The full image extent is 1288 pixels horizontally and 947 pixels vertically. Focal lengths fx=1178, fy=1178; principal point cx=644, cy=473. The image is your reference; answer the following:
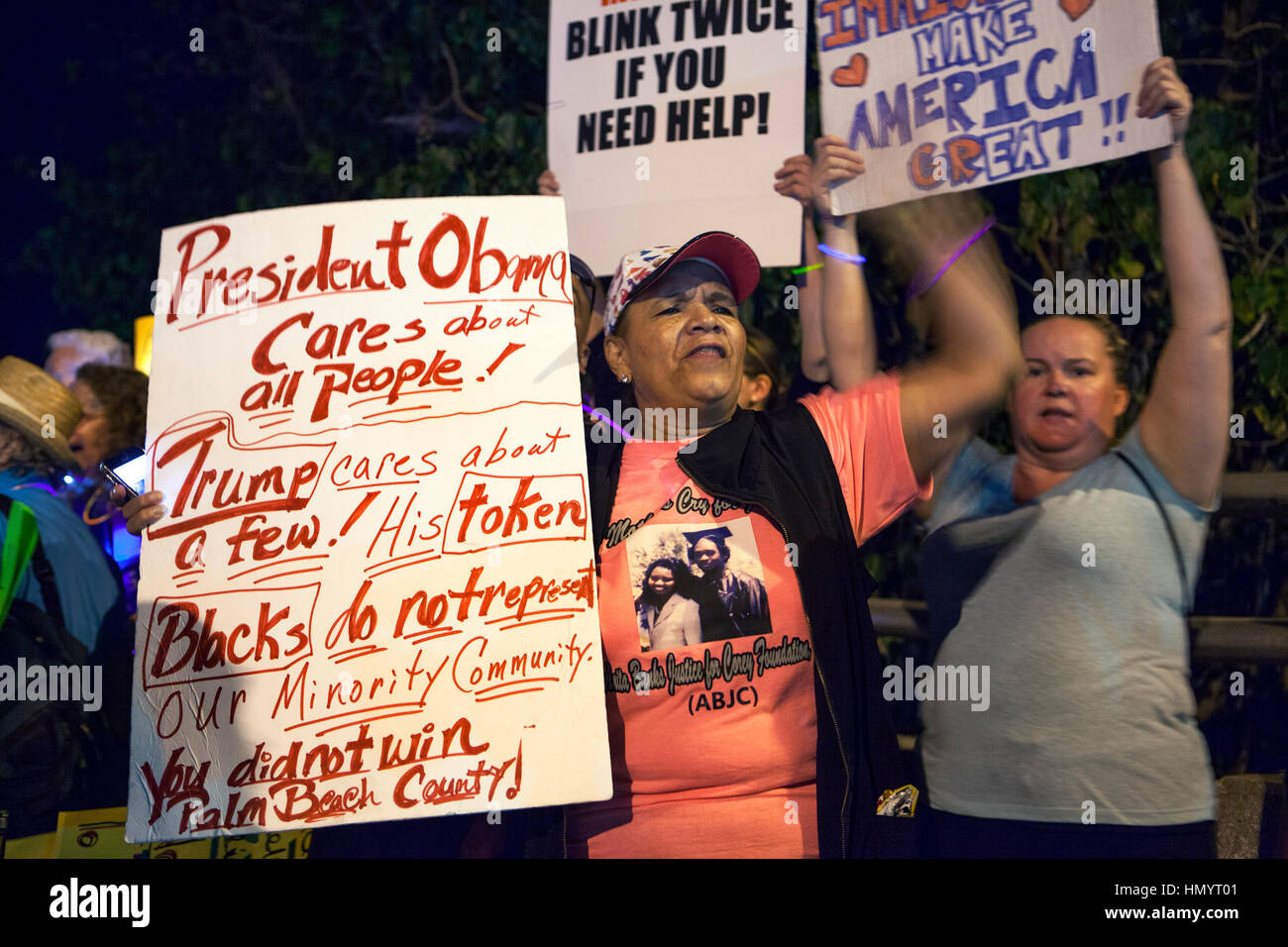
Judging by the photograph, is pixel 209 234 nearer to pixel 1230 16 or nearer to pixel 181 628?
pixel 181 628

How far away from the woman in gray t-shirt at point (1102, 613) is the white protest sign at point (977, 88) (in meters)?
0.10

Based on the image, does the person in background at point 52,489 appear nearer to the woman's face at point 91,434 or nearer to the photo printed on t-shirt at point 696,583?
the woman's face at point 91,434

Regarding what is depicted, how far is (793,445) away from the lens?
259 centimetres

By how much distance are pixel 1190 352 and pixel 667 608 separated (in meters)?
1.20

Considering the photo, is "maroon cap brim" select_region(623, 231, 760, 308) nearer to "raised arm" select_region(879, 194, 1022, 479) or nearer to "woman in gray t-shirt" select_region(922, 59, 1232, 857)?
"raised arm" select_region(879, 194, 1022, 479)

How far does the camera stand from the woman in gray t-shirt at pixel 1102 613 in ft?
7.90

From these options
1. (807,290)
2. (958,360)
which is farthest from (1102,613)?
(807,290)

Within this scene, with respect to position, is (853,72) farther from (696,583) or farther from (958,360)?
(696,583)

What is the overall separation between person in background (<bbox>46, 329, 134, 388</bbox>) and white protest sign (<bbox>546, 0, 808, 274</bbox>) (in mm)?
1783

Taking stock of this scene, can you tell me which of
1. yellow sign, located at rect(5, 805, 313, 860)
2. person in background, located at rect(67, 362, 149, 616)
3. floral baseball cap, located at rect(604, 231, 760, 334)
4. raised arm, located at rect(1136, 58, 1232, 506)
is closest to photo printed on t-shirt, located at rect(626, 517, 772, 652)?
floral baseball cap, located at rect(604, 231, 760, 334)

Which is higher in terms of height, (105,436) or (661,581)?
(105,436)

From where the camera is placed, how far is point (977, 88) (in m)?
2.71

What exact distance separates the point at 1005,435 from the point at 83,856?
2871 millimetres
